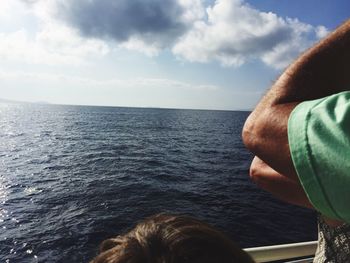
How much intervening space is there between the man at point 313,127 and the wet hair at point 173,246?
277 mm

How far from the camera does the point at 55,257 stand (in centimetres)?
1220

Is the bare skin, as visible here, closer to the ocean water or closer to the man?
the man

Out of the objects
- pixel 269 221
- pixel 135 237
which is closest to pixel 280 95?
pixel 135 237

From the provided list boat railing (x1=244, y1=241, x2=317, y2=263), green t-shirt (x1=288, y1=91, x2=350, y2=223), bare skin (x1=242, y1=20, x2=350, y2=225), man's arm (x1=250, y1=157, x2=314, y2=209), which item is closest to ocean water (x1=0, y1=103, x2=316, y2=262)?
boat railing (x1=244, y1=241, x2=317, y2=263)

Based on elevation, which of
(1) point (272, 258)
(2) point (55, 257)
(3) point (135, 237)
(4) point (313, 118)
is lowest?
(2) point (55, 257)

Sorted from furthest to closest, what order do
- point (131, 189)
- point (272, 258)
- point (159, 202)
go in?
point (131, 189) < point (159, 202) < point (272, 258)

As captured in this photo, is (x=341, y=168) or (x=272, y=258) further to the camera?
(x=272, y=258)

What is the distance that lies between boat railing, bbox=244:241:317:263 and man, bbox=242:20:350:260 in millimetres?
2488

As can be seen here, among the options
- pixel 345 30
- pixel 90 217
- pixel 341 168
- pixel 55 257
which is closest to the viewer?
pixel 341 168

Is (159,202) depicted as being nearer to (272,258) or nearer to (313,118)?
(272,258)

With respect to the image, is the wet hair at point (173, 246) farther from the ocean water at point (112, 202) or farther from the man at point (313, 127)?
the ocean water at point (112, 202)

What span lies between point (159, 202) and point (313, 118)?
19.0 metres

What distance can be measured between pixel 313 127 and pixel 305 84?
21 cm

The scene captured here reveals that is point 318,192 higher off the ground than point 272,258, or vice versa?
point 318,192
